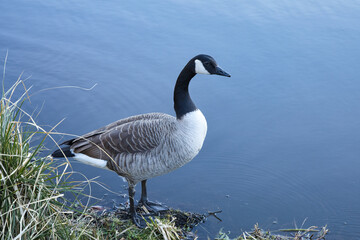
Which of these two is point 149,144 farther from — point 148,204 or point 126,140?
point 148,204

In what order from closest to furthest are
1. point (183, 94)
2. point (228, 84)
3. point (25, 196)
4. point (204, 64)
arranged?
point (25, 196), point (204, 64), point (183, 94), point (228, 84)

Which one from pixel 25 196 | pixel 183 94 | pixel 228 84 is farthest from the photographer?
pixel 228 84

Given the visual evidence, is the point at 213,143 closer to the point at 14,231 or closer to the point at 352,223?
the point at 352,223

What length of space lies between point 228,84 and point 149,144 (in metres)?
2.45

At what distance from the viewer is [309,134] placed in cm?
572

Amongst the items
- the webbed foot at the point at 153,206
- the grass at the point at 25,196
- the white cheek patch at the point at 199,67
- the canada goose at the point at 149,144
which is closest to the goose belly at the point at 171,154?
the canada goose at the point at 149,144

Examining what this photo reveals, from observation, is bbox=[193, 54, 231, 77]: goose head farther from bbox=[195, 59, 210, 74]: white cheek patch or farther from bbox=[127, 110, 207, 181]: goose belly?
bbox=[127, 110, 207, 181]: goose belly

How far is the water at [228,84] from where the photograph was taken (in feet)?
16.0

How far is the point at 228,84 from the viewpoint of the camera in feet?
21.4

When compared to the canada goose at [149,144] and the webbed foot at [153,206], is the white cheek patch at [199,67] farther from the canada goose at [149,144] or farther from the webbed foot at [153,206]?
the webbed foot at [153,206]

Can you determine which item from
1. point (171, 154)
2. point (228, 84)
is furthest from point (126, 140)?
point (228, 84)

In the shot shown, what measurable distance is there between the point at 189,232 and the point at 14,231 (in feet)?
5.77

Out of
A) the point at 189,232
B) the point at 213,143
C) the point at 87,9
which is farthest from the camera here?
the point at 87,9

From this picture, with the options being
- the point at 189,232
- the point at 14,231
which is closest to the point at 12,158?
the point at 14,231
